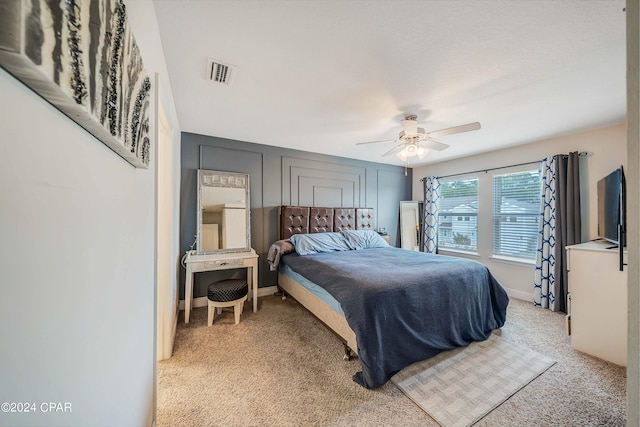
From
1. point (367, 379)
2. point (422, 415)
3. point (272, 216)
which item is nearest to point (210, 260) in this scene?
point (272, 216)

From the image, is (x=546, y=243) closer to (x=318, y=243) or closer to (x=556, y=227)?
(x=556, y=227)

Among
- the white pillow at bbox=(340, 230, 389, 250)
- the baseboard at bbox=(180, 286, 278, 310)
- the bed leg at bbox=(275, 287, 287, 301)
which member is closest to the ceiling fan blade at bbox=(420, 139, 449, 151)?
the white pillow at bbox=(340, 230, 389, 250)

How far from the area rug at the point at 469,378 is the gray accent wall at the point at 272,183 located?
2.47 metres

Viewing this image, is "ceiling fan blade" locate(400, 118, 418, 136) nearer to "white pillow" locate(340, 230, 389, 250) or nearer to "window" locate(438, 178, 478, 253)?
"white pillow" locate(340, 230, 389, 250)

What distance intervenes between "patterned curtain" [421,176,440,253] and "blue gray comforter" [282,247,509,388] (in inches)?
91.3

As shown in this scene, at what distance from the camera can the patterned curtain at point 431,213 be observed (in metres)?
4.71

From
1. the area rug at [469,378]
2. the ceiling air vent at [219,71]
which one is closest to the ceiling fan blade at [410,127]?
the ceiling air vent at [219,71]

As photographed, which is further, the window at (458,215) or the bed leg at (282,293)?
the window at (458,215)

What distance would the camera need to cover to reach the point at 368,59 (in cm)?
161

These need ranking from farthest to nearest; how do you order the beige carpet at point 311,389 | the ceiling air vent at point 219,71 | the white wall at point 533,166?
the white wall at point 533,166 → the ceiling air vent at point 219,71 → the beige carpet at point 311,389

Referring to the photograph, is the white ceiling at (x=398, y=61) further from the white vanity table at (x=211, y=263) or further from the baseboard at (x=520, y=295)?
the baseboard at (x=520, y=295)

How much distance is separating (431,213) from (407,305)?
3432mm

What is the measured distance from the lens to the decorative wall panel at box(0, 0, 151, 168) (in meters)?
0.34

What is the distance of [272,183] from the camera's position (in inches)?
144
